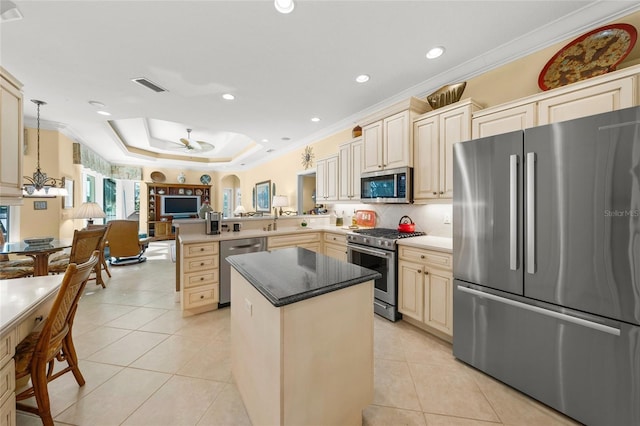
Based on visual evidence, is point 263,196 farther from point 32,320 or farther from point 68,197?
point 32,320

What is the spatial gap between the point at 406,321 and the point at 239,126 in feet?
14.5

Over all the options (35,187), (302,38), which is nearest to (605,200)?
(302,38)

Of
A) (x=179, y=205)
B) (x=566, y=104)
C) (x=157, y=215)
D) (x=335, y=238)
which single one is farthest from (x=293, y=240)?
(x=157, y=215)

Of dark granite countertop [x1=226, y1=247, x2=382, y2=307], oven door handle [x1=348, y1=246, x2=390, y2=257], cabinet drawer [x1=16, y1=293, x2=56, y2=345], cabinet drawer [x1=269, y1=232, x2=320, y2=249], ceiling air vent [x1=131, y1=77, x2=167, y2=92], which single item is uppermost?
ceiling air vent [x1=131, y1=77, x2=167, y2=92]

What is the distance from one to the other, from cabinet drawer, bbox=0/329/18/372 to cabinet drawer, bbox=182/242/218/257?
1.56 metres

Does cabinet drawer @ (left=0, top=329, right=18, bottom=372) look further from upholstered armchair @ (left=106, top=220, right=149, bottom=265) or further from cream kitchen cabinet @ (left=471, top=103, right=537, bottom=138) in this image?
upholstered armchair @ (left=106, top=220, right=149, bottom=265)

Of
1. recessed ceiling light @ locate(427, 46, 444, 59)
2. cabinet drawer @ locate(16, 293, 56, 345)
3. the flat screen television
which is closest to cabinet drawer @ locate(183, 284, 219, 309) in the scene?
cabinet drawer @ locate(16, 293, 56, 345)

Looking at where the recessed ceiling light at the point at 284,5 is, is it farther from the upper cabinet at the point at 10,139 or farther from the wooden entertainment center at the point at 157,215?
the wooden entertainment center at the point at 157,215

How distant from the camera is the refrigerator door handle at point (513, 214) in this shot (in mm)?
1706

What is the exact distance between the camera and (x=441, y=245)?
2420mm

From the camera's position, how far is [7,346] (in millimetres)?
1153

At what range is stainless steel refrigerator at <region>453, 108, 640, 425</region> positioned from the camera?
131 centimetres

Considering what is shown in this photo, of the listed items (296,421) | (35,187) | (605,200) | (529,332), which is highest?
(35,187)

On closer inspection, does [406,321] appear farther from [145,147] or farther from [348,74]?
[145,147]
